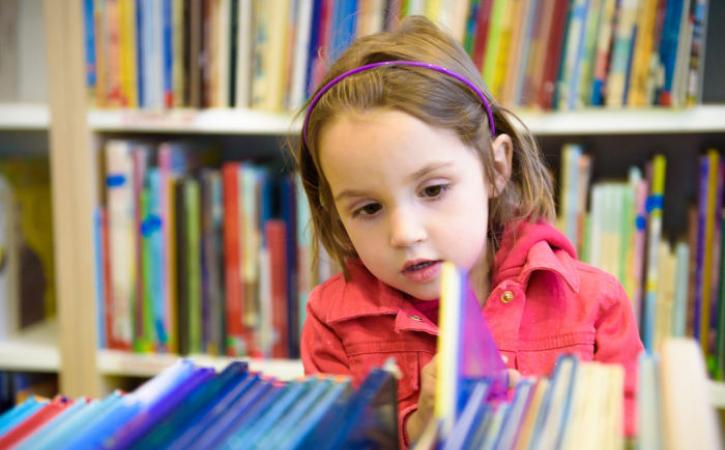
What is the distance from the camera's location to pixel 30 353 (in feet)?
4.56

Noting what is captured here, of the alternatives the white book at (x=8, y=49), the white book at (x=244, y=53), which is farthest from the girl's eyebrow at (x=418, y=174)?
the white book at (x=8, y=49)

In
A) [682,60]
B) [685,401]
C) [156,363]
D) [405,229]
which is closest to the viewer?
[685,401]

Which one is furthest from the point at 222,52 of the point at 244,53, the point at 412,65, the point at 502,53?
the point at 412,65

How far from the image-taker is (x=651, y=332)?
1.19 m

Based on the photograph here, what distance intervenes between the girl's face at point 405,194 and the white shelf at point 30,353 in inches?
36.2

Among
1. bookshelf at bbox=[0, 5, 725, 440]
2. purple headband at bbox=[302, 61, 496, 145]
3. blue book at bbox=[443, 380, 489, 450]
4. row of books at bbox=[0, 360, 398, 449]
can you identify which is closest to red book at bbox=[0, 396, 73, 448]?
row of books at bbox=[0, 360, 398, 449]

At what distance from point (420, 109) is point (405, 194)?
10cm

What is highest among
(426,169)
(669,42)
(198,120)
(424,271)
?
(669,42)

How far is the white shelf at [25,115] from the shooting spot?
4.25 feet

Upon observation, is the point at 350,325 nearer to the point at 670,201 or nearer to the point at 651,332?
the point at 651,332

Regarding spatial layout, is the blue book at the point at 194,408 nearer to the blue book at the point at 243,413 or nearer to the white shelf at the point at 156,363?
the blue book at the point at 243,413

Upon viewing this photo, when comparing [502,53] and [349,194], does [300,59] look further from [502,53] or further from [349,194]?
[349,194]

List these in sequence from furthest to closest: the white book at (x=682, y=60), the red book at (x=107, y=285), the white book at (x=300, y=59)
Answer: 1. the red book at (x=107, y=285)
2. the white book at (x=300, y=59)
3. the white book at (x=682, y=60)

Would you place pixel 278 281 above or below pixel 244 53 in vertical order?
below
